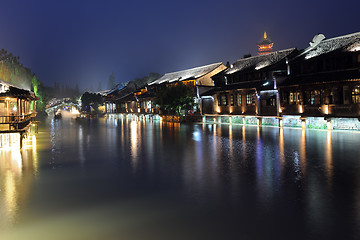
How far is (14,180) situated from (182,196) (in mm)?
6296

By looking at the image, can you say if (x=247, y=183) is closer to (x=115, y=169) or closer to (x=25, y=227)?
(x=115, y=169)

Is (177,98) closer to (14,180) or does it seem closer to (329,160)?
(329,160)

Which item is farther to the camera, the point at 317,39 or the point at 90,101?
the point at 90,101

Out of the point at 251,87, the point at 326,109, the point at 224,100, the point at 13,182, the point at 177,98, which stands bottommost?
the point at 13,182

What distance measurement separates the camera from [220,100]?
142 ft

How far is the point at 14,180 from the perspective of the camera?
10391 millimetres

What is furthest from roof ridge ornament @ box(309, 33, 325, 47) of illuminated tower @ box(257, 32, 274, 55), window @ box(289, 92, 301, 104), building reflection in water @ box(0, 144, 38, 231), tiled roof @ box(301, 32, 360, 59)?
illuminated tower @ box(257, 32, 274, 55)

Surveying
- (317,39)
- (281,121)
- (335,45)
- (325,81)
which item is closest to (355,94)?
(325,81)

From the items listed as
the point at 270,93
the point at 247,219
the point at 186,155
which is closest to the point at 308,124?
the point at 270,93

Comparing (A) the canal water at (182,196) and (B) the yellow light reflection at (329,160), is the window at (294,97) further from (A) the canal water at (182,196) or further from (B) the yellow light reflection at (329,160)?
(A) the canal water at (182,196)

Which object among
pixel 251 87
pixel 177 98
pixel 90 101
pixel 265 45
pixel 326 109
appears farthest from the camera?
pixel 90 101

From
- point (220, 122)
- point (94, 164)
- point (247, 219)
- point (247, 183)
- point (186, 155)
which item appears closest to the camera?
point (247, 219)

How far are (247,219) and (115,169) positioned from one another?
22.9 ft

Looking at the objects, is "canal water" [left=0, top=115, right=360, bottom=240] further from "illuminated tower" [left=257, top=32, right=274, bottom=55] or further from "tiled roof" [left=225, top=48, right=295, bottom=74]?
"illuminated tower" [left=257, top=32, right=274, bottom=55]
